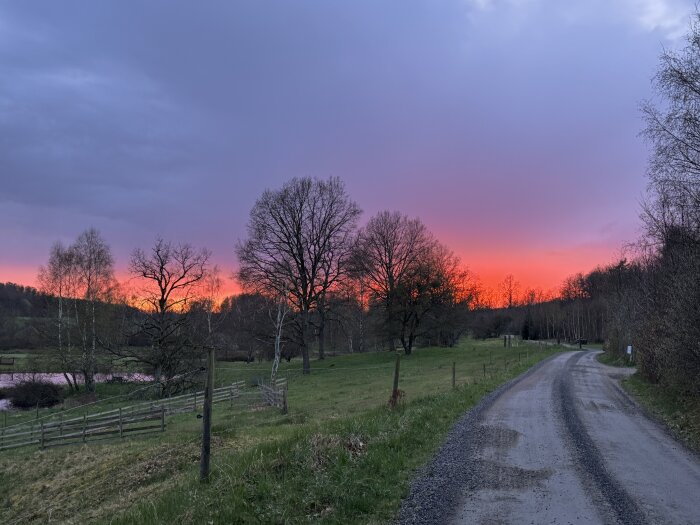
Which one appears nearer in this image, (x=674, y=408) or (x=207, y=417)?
(x=207, y=417)

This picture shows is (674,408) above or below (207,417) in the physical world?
below

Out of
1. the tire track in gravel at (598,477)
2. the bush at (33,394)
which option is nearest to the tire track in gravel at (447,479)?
the tire track in gravel at (598,477)

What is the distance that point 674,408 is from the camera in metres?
14.4

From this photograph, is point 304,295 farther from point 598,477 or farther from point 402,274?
point 598,477

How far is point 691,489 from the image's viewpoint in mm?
7117

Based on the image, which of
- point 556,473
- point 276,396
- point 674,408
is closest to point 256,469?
point 556,473

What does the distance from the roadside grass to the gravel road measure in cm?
37

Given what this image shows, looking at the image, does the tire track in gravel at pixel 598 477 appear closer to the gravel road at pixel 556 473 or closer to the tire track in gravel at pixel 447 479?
the gravel road at pixel 556 473

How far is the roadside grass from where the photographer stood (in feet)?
36.4

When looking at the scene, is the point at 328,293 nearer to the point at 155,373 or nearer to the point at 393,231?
the point at 393,231

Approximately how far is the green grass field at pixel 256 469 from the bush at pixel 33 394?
2117 centimetres

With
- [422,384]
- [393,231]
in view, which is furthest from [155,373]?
[393,231]

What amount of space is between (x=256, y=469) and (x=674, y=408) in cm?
1356

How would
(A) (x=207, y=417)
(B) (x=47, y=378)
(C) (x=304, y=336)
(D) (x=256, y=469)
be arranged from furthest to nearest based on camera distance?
(B) (x=47, y=378) < (C) (x=304, y=336) < (A) (x=207, y=417) < (D) (x=256, y=469)
